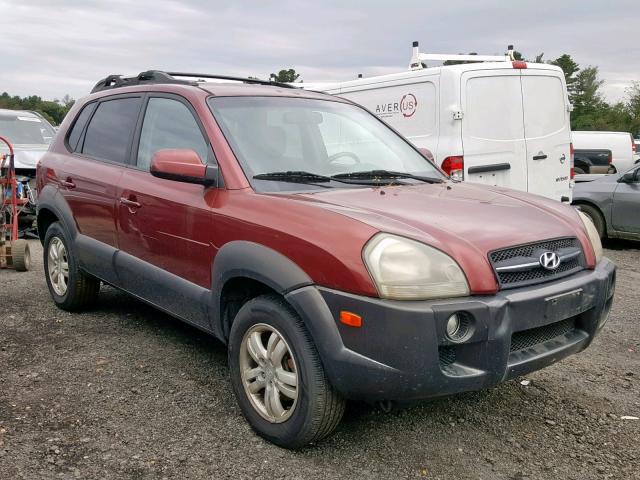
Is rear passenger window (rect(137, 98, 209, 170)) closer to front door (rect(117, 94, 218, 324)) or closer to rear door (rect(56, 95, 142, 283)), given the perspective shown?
front door (rect(117, 94, 218, 324))

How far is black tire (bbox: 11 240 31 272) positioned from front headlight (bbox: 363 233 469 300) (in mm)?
5390

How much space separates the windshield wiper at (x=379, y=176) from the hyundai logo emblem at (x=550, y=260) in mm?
1104

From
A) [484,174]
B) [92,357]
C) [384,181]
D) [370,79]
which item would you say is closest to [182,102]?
[384,181]

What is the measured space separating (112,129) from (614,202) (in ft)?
23.6

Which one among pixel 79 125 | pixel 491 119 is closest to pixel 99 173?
pixel 79 125

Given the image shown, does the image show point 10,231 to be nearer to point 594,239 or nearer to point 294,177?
point 294,177

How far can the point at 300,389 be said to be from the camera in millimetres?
2885

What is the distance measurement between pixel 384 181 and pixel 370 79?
5.35m

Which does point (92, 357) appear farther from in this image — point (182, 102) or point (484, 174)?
point (484, 174)

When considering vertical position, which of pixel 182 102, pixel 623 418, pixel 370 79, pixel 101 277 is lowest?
pixel 623 418

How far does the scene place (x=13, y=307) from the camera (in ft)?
18.1

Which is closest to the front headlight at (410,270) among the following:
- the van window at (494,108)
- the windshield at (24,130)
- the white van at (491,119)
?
the white van at (491,119)

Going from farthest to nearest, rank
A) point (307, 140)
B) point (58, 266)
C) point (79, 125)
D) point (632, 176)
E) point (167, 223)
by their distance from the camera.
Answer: point (632, 176) < point (58, 266) < point (79, 125) < point (307, 140) < point (167, 223)

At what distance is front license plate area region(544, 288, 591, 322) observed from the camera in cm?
287
